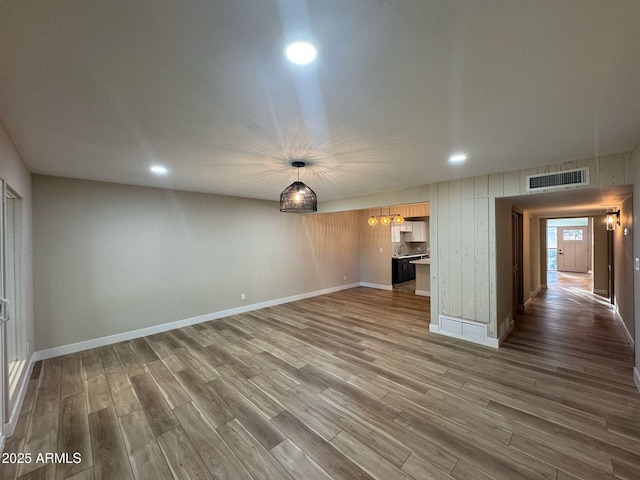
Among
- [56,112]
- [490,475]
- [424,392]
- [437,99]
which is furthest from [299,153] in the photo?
[490,475]

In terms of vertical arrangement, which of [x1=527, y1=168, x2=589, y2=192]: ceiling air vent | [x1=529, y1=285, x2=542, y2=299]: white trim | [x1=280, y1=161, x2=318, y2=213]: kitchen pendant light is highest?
[x1=527, y1=168, x2=589, y2=192]: ceiling air vent

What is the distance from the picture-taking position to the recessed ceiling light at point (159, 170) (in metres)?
3.29

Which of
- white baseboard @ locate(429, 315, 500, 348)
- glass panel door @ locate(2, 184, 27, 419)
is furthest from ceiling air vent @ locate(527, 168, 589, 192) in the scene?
glass panel door @ locate(2, 184, 27, 419)

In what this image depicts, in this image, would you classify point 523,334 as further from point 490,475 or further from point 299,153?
point 299,153

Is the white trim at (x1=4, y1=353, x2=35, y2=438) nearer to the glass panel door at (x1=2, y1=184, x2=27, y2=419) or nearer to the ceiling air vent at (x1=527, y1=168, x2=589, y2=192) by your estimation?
the glass panel door at (x1=2, y1=184, x2=27, y2=419)

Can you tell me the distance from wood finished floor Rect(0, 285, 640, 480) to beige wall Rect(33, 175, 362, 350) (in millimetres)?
624

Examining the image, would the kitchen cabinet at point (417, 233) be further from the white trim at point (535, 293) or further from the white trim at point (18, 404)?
the white trim at point (18, 404)

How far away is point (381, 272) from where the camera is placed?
8.23m

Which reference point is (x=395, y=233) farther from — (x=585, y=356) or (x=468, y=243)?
(x=585, y=356)

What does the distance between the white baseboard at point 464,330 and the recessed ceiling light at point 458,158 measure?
8.06ft

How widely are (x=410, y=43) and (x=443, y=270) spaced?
371cm

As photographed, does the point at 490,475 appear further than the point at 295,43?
Yes

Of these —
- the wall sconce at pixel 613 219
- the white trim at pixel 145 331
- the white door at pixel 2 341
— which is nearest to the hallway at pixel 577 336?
the wall sconce at pixel 613 219

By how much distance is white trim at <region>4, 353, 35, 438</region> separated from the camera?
2.12m
